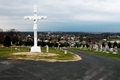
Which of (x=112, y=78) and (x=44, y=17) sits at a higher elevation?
(x=44, y=17)

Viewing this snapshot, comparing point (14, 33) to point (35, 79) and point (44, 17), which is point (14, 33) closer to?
point (44, 17)

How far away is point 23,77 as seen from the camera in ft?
22.7

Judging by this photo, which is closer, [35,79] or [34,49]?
[35,79]

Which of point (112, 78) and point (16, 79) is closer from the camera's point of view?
point (16, 79)

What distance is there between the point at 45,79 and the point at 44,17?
43.9 ft

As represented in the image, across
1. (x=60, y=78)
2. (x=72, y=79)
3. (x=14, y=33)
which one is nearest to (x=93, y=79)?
(x=72, y=79)

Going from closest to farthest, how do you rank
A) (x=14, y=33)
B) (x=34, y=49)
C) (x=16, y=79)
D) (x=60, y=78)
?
1. (x=16, y=79)
2. (x=60, y=78)
3. (x=34, y=49)
4. (x=14, y=33)

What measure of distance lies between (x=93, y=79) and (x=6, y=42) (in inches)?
1294

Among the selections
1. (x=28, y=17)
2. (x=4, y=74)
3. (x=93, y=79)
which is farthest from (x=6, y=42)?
(x=93, y=79)

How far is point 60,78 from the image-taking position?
7.04 metres

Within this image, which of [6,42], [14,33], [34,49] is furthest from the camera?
[14,33]

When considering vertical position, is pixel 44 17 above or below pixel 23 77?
above

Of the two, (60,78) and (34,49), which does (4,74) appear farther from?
(34,49)

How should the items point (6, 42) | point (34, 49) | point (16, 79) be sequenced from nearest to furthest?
1. point (16, 79)
2. point (34, 49)
3. point (6, 42)
